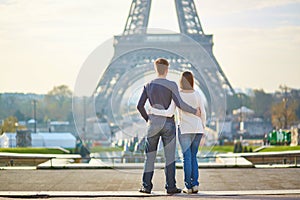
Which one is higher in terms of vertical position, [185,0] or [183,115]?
[185,0]

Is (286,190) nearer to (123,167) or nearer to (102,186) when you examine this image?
(102,186)

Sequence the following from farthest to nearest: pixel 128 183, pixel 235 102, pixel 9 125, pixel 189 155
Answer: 1. pixel 235 102
2. pixel 9 125
3. pixel 128 183
4. pixel 189 155

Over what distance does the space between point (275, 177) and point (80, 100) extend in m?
3.28

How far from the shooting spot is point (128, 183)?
11172 millimetres

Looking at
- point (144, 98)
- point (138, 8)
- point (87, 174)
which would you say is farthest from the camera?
point (138, 8)

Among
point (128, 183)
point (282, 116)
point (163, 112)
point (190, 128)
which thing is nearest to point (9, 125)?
point (282, 116)

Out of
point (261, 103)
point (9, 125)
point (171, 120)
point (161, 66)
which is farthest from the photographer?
point (261, 103)

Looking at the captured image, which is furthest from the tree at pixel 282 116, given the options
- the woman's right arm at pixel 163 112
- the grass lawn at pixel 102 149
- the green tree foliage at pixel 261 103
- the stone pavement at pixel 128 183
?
the woman's right arm at pixel 163 112

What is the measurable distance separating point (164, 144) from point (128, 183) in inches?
73.6

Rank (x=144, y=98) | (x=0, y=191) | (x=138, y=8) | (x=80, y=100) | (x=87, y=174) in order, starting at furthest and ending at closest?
(x=138, y=8) < (x=87, y=174) < (x=80, y=100) < (x=0, y=191) < (x=144, y=98)

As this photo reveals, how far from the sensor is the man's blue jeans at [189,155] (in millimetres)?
9602

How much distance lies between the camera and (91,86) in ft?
35.6

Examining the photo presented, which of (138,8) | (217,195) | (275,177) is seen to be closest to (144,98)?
(217,195)

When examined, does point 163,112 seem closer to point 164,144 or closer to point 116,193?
point 164,144
